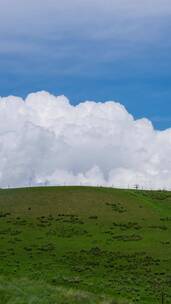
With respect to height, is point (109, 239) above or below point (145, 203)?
below

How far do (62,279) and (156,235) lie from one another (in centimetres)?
2049

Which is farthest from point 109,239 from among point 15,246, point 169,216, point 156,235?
point 169,216

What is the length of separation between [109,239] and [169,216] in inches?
568

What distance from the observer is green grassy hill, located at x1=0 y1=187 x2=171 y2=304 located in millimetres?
36688

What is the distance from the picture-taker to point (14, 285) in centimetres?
2961

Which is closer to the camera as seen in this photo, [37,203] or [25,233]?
[25,233]

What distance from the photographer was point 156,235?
6097cm

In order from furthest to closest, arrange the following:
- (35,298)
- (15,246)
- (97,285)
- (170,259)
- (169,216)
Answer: (169,216) → (15,246) → (170,259) → (97,285) → (35,298)

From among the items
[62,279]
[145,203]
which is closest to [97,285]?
[62,279]

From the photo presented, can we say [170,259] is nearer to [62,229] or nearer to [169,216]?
[62,229]

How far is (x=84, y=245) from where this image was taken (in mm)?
56062

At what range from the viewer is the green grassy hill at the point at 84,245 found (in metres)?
36.7

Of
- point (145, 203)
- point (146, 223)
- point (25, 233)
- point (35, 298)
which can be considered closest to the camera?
point (35, 298)

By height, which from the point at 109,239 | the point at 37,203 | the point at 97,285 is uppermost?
the point at 37,203
